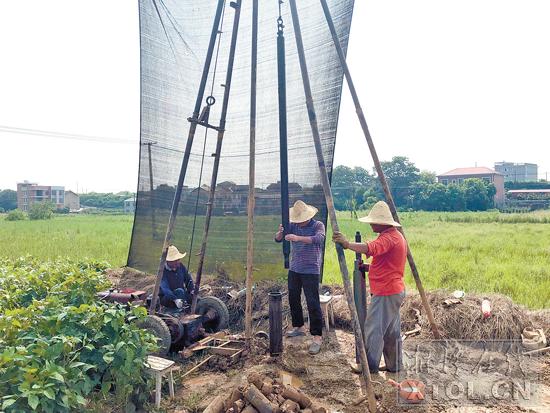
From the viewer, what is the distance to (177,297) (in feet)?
17.4

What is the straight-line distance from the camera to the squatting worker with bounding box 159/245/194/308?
5.16 m

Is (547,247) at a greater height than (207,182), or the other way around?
(207,182)

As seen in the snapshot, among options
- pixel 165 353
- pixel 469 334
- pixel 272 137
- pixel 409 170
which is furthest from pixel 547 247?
pixel 409 170

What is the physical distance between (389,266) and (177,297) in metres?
2.74

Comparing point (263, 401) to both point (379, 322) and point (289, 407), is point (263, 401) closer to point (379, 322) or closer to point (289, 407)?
point (289, 407)

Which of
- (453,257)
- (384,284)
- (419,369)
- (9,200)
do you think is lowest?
(419,369)

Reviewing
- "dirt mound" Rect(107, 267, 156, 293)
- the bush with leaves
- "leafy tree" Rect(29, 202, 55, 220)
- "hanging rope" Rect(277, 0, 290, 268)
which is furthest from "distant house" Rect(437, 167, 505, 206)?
the bush with leaves

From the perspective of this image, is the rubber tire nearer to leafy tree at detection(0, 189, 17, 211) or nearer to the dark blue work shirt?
the dark blue work shirt

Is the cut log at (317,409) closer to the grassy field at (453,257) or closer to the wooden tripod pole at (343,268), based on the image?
the wooden tripod pole at (343,268)

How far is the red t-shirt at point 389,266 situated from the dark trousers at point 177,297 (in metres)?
2.53

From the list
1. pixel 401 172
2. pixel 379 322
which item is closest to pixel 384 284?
pixel 379 322

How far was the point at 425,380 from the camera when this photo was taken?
3992 mm

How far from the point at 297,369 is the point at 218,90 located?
13.8 feet

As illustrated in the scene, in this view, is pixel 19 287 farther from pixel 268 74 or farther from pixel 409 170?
pixel 409 170
